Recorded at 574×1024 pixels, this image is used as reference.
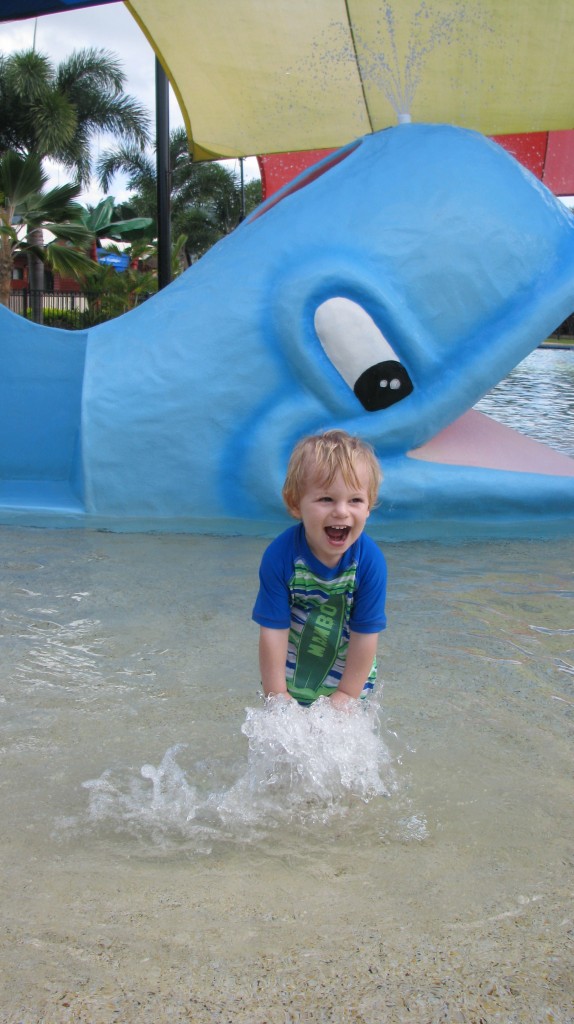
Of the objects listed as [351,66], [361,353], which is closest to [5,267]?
[351,66]

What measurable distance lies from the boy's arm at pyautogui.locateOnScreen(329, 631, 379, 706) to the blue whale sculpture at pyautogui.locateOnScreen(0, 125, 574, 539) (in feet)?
7.99

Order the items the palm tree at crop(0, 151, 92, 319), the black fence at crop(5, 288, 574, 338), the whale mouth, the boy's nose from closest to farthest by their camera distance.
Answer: the boy's nose < the whale mouth < the palm tree at crop(0, 151, 92, 319) < the black fence at crop(5, 288, 574, 338)

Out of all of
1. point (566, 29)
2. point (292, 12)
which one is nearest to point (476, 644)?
point (566, 29)

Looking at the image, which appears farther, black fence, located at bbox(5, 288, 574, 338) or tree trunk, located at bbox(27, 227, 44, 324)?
black fence, located at bbox(5, 288, 574, 338)

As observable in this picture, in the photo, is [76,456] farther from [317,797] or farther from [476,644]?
[317,797]

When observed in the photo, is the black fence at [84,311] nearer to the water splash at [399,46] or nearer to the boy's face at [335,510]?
the water splash at [399,46]

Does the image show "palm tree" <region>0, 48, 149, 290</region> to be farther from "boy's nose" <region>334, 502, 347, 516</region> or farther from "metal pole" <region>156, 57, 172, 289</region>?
"boy's nose" <region>334, 502, 347, 516</region>

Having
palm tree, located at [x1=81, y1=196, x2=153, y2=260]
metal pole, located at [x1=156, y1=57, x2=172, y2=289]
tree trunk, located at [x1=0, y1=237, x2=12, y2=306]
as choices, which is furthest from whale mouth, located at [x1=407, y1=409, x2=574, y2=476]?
palm tree, located at [x1=81, y1=196, x2=153, y2=260]

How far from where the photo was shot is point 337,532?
77.2 inches

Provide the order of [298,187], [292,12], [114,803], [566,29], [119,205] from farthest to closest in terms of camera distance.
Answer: [119,205] → [292,12] → [566,29] → [298,187] → [114,803]

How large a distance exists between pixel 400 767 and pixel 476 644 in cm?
101

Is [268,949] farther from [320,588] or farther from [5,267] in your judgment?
[5,267]

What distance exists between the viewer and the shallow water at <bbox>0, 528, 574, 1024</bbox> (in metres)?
1.51

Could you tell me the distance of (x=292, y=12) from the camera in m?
6.64
